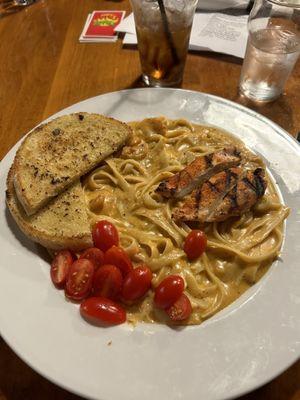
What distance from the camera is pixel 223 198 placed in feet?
10.2

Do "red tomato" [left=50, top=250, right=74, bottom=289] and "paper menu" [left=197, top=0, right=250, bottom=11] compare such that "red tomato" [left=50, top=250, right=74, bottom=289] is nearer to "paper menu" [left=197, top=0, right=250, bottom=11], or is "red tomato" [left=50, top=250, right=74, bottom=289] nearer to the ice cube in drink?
the ice cube in drink

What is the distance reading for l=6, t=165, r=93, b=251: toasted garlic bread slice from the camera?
2.92 m

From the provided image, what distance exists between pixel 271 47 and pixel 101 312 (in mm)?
3297

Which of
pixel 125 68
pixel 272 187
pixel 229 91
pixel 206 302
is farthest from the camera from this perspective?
pixel 125 68

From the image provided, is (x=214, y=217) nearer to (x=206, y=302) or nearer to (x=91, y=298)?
(x=206, y=302)

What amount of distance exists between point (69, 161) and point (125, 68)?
1939 mm

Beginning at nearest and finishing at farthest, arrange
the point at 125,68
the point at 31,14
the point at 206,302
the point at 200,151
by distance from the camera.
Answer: the point at 206,302 < the point at 200,151 < the point at 125,68 < the point at 31,14

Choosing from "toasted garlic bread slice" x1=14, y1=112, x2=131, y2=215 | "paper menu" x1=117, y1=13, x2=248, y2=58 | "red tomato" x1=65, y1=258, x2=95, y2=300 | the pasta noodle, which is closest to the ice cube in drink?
"paper menu" x1=117, y1=13, x2=248, y2=58

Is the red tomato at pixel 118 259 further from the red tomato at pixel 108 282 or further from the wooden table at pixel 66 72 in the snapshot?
the wooden table at pixel 66 72

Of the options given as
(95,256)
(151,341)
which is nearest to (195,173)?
(95,256)

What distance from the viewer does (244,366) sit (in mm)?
2264

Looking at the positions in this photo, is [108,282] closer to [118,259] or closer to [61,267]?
[118,259]

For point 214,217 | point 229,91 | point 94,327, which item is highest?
point 229,91

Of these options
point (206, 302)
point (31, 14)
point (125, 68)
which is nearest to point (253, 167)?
point (206, 302)
